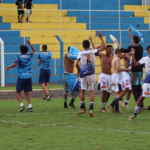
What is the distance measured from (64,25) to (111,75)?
16182mm

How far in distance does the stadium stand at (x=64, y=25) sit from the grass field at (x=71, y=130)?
499 inches

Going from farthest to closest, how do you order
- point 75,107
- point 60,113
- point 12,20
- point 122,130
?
point 12,20, point 75,107, point 60,113, point 122,130

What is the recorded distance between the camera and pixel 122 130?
32.2ft

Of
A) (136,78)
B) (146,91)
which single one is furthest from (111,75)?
(146,91)

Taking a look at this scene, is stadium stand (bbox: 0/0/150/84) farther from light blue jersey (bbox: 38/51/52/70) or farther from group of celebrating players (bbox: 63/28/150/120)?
group of celebrating players (bbox: 63/28/150/120)

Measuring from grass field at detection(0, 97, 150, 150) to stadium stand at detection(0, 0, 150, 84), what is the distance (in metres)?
12.7

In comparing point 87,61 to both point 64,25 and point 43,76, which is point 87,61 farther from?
point 64,25

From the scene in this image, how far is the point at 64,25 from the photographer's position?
29609mm

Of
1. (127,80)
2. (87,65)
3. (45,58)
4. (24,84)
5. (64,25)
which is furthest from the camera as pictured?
(64,25)

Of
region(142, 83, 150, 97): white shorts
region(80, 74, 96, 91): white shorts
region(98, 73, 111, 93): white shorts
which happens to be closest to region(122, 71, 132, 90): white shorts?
region(98, 73, 111, 93): white shorts

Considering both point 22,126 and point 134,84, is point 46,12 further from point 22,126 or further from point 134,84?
point 22,126

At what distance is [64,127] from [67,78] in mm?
4632

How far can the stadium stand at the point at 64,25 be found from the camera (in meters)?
26.7

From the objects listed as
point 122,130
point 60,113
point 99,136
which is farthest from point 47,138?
point 60,113
